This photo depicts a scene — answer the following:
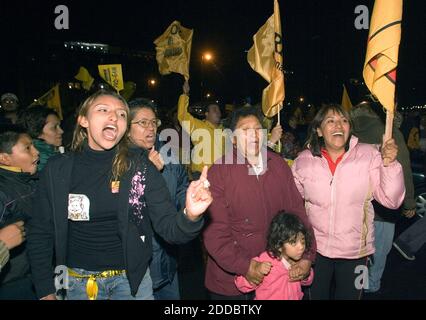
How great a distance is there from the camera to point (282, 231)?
3109mm

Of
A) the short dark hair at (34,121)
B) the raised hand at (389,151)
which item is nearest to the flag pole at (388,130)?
the raised hand at (389,151)

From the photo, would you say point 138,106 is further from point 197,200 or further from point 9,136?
point 197,200

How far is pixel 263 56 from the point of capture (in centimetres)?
549

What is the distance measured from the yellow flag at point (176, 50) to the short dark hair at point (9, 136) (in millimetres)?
3488

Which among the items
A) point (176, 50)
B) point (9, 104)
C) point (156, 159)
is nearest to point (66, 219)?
point (156, 159)

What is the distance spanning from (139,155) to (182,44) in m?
4.42

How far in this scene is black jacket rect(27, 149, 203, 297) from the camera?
2559mm

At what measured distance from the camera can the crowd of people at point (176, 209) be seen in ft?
8.49

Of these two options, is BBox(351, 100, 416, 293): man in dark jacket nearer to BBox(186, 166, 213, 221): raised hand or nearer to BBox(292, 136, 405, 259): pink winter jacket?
Answer: BBox(292, 136, 405, 259): pink winter jacket

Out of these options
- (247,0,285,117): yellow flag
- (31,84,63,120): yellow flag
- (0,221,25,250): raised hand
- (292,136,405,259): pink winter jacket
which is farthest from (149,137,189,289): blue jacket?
(31,84,63,120): yellow flag

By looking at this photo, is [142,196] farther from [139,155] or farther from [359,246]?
[359,246]

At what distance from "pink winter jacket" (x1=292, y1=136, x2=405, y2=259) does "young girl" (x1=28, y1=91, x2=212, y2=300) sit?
5.08 ft
